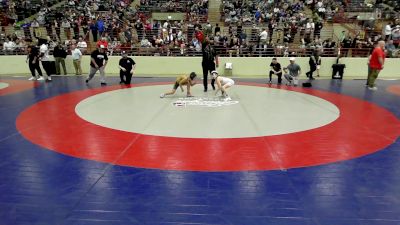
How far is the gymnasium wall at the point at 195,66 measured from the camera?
16578mm

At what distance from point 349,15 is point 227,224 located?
67.7ft

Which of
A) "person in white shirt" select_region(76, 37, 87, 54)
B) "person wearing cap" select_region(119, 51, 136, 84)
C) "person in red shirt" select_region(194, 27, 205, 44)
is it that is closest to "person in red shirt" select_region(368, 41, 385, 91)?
"person in red shirt" select_region(194, 27, 205, 44)

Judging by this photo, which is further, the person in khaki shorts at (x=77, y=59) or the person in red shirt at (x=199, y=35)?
the person in red shirt at (x=199, y=35)

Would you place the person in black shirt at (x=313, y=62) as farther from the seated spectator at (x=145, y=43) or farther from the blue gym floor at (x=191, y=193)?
the blue gym floor at (x=191, y=193)

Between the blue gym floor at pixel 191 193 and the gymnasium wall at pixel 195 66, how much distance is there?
1111 cm

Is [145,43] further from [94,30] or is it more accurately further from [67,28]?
[67,28]

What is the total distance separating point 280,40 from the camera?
18547 millimetres

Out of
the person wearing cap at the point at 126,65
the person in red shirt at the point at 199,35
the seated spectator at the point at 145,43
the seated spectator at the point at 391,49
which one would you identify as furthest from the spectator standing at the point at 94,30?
the seated spectator at the point at 391,49

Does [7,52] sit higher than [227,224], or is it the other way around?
[7,52]

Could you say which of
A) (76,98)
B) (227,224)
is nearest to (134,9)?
(76,98)

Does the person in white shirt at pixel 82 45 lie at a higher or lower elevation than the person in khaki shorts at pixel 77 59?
higher

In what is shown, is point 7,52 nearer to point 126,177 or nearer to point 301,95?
point 301,95

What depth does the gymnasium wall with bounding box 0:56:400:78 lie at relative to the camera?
653 inches

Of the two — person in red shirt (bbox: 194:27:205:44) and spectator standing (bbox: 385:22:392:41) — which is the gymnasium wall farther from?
spectator standing (bbox: 385:22:392:41)
